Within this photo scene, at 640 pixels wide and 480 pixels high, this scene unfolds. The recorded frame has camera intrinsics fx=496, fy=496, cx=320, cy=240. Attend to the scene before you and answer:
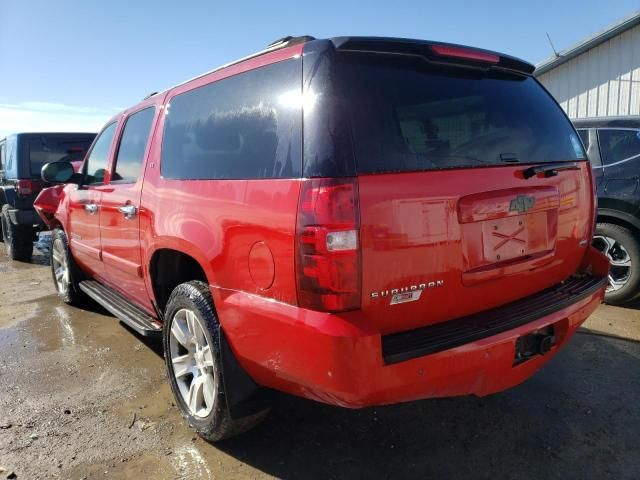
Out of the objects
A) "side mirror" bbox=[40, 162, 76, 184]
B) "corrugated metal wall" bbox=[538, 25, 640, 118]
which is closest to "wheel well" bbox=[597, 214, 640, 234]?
"side mirror" bbox=[40, 162, 76, 184]

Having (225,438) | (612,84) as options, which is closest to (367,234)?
(225,438)

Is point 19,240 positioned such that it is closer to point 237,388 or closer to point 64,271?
point 64,271

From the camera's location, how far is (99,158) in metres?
4.38

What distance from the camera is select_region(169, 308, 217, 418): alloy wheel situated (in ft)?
8.60

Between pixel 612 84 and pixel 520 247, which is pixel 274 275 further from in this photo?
pixel 612 84

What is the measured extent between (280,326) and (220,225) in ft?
1.96

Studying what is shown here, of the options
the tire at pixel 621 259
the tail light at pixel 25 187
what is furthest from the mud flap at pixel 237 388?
the tail light at pixel 25 187

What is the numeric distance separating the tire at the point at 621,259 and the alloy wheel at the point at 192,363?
3836mm

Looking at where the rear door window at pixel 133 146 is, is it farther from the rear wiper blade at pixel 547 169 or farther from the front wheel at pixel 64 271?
the rear wiper blade at pixel 547 169

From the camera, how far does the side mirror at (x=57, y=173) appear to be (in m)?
4.30

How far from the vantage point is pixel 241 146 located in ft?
7.70

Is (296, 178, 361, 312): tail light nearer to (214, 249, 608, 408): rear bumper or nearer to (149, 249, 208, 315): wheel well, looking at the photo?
(214, 249, 608, 408): rear bumper

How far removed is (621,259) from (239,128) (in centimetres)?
393

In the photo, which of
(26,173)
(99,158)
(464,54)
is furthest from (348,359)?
(26,173)
